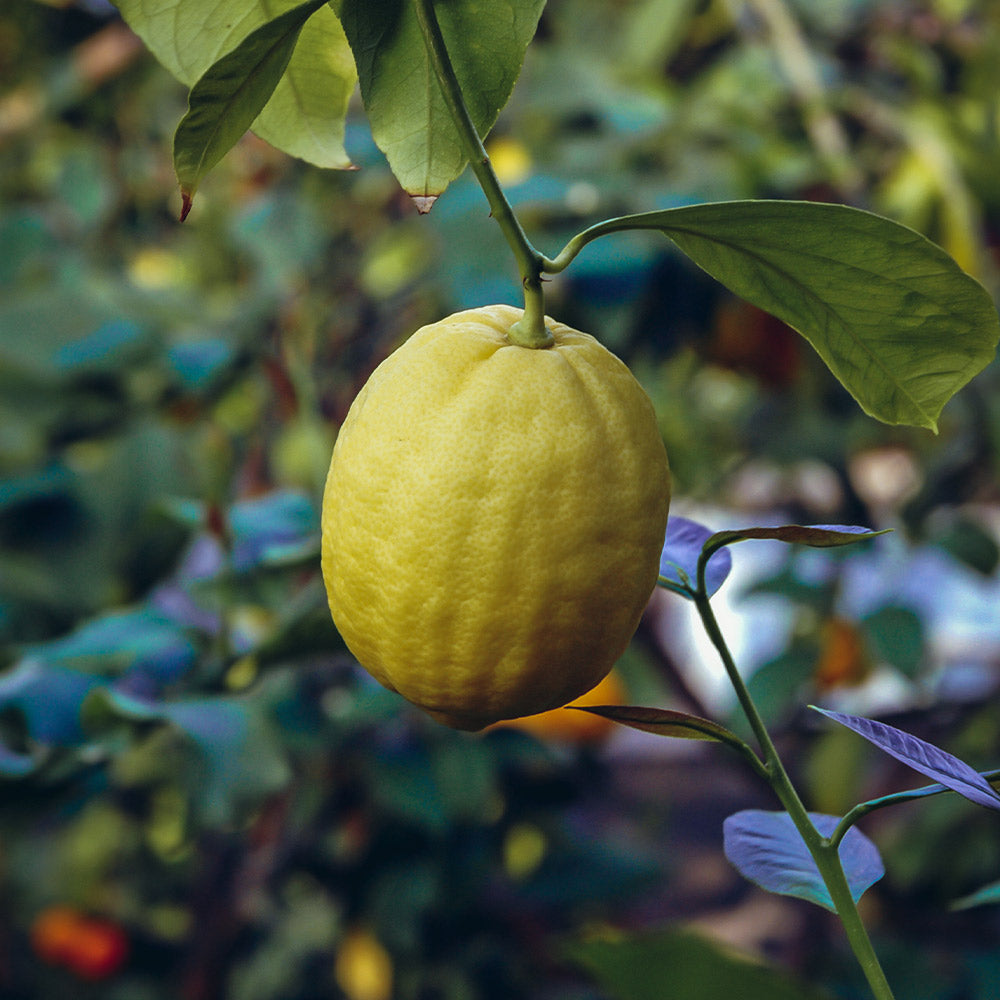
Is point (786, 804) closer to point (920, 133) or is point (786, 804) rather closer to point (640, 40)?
point (920, 133)

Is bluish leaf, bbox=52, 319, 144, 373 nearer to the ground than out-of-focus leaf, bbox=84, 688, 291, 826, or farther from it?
farther from it

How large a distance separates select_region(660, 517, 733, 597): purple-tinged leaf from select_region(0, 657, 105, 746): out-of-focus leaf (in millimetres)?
302

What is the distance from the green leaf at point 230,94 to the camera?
236mm

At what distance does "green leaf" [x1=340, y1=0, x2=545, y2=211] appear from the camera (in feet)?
0.92

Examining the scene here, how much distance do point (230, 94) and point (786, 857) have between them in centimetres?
27

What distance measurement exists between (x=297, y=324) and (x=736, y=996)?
926 mm

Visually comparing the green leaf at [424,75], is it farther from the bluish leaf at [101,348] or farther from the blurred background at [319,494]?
the bluish leaf at [101,348]

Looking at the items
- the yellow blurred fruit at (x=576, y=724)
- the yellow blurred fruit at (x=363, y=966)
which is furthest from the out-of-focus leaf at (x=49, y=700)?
the yellow blurred fruit at (x=363, y=966)

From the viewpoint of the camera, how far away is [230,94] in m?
0.24

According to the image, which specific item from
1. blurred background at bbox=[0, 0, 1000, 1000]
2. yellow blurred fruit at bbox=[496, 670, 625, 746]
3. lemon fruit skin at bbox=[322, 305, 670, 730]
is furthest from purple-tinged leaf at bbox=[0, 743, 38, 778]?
yellow blurred fruit at bbox=[496, 670, 625, 746]

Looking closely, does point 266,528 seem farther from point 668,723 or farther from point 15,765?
point 668,723

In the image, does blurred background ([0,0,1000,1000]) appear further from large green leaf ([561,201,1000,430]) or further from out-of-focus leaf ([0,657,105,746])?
large green leaf ([561,201,1000,430])

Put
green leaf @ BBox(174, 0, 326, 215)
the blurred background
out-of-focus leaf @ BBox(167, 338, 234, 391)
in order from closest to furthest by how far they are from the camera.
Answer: green leaf @ BBox(174, 0, 326, 215), the blurred background, out-of-focus leaf @ BBox(167, 338, 234, 391)

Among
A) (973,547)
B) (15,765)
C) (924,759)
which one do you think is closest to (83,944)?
(15,765)
